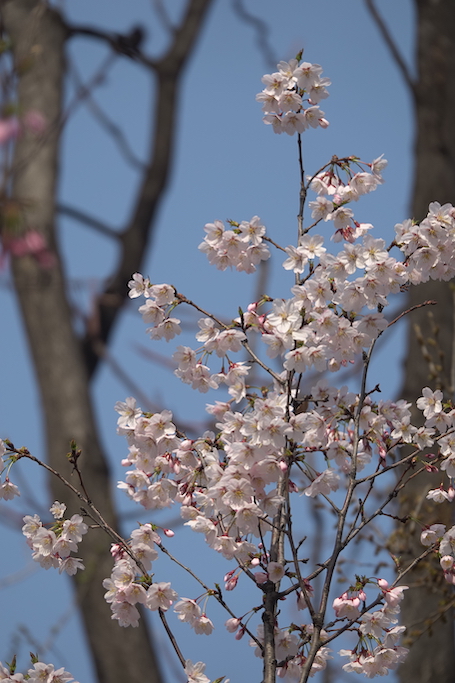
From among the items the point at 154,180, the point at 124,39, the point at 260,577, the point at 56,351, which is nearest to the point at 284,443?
the point at 260,577

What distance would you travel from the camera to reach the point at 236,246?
1534 millimetres

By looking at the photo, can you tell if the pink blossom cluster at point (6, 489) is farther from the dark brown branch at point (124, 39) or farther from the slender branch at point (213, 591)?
the dark brown branch at point (124, 39)

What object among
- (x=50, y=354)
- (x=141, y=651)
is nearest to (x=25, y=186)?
(x=50, y=354)

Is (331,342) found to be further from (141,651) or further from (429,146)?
(429,146)

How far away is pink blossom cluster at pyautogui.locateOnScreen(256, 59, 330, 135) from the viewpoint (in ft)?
5.16

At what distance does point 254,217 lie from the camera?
4.85ft

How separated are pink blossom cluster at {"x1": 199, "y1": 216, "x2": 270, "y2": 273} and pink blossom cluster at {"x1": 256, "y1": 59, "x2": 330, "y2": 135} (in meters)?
0.27

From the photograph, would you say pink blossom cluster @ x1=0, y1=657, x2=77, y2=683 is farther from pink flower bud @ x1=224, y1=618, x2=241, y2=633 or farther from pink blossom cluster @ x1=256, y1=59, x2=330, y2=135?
pink blossom cluster @ x1=256, y1=59, x2=330, y2=135

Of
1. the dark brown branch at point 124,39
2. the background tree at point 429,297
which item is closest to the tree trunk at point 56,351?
the dark brown branch at point 124,39

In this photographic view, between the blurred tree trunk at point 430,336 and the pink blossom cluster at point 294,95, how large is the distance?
118cm

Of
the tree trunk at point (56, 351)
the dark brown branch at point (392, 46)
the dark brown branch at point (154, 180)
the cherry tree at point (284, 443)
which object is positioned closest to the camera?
the cherry tree at point (284, 443)

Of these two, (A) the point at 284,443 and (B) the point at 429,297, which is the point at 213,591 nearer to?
(A) the point at 284,443

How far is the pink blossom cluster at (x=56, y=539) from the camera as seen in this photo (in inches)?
57.0

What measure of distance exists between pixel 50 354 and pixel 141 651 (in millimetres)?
1560
